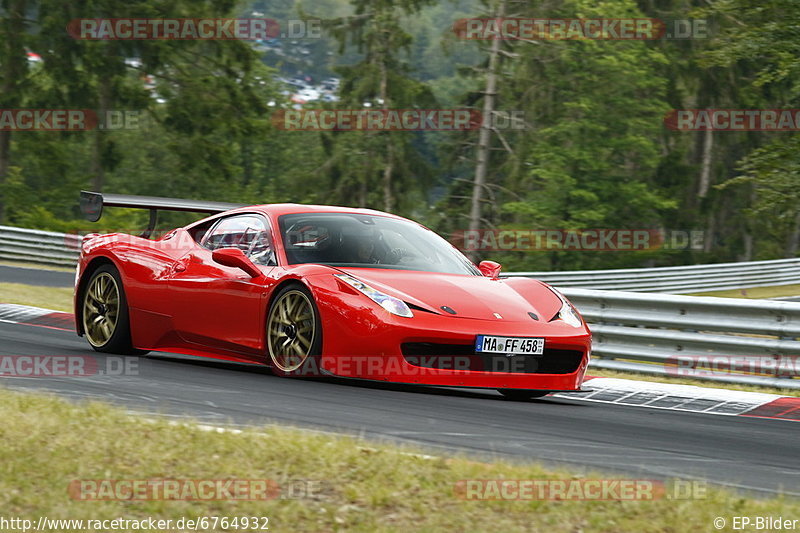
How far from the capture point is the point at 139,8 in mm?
41594

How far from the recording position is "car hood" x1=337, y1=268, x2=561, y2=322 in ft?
25.0

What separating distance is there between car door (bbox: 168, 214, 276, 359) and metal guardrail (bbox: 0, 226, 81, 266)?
18670 millimetres

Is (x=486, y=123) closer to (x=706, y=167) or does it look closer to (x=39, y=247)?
(x=39, y=247)

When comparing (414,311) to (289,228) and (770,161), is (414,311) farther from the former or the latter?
(770,161)

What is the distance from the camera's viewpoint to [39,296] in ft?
58.4

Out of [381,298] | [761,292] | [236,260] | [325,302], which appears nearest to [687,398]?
[381,298]

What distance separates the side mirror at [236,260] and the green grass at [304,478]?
2.87m

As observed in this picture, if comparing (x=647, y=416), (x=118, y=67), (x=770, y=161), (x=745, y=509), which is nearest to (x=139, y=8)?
(x=118, y=67)

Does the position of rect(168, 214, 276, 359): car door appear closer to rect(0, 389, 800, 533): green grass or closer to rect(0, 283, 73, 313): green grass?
rect(0, 389, 800, 533): green grass

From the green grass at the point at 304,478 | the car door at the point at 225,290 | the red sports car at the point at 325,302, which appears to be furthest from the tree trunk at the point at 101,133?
the green grass at the point at 304,478

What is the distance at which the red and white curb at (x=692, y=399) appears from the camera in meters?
8.05

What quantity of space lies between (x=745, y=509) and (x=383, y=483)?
1346mm

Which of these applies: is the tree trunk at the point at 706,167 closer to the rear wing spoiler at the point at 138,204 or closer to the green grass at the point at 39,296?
the green grass at the point at 39,296

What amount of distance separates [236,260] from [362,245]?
3.10 ft
